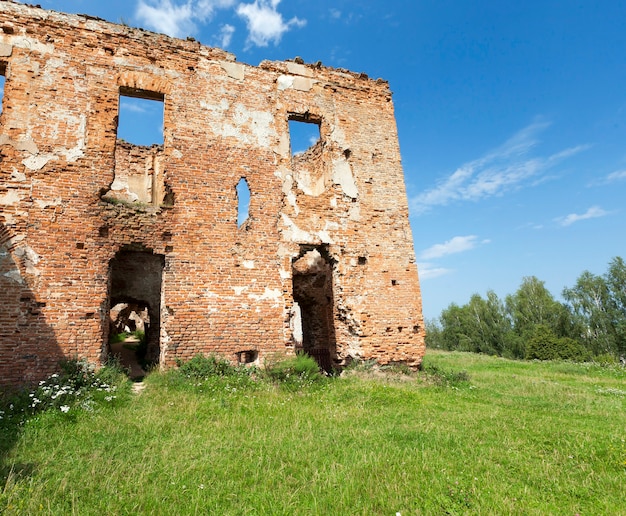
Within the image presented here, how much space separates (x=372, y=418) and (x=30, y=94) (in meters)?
8.21

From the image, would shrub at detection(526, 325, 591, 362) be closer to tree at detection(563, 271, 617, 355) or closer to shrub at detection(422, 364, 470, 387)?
tree at detection(563, 271, 617, 355)

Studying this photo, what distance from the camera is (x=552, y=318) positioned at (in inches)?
1451

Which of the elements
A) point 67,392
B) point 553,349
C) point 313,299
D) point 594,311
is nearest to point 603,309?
point 594,311

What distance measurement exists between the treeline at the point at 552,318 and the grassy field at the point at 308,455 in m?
27.1

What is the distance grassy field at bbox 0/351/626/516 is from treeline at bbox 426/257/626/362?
2714 centimetres

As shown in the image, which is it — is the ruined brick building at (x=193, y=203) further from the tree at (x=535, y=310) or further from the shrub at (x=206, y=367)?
the tree at (x=535, y=310)

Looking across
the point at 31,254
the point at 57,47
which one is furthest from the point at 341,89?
the point at 31,254

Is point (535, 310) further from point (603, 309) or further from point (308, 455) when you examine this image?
point (308, 455)

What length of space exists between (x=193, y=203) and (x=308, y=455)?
557cm

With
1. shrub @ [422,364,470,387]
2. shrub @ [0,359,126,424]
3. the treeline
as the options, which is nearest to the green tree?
the treeline

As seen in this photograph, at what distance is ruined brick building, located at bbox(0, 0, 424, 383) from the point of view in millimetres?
6828

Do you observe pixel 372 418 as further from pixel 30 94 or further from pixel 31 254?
pixel 30 94

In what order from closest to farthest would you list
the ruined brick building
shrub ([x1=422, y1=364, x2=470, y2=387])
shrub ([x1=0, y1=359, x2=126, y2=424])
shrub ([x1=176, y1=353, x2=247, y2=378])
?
shrub ([x1=0, y1=359, x2=126, y2=424]), the ruined brick building, shrub ([x1=176, y1=353, x2=247, y2=378]), shrub ([x1=422, y1=364, x2=470, y2=387])

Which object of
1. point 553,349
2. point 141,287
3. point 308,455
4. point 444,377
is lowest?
point 553,349
